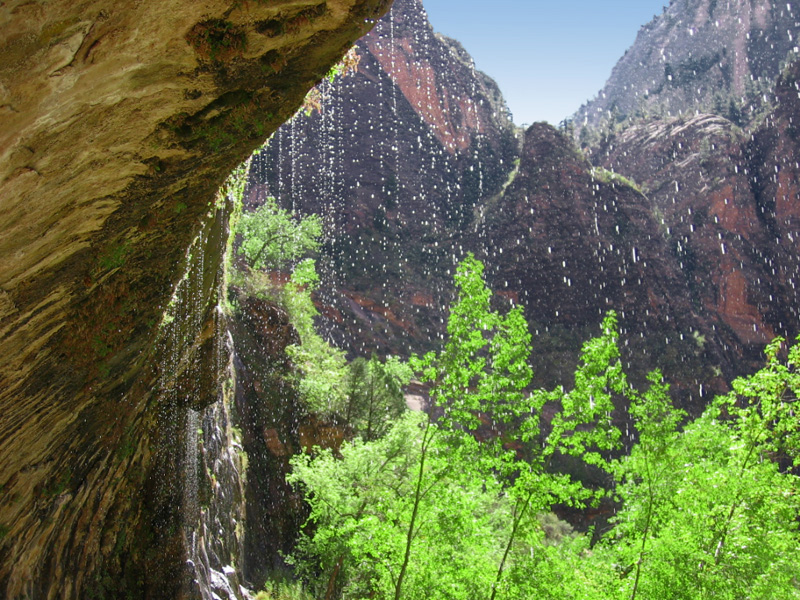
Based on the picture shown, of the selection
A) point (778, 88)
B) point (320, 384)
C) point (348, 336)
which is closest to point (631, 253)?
point (778, 88)

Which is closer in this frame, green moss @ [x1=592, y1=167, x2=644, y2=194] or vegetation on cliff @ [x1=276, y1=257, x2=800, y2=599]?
vegetation on cliff @ [x1=276, y1=257, x2=800, y2=599]

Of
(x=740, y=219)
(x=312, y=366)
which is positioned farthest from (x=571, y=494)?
(x=740, y=219)

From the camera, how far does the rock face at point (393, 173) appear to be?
192ft

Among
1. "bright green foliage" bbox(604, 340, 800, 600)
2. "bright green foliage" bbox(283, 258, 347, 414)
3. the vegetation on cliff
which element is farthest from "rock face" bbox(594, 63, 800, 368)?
the vegetation on cliff

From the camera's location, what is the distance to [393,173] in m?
70.6

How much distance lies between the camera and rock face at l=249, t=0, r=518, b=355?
58.4m

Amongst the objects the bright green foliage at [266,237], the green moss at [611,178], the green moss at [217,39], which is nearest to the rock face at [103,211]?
the green moss at [217,39]

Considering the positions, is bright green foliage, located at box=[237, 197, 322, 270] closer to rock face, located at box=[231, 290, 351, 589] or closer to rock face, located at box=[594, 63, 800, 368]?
rock face, located at box=[231, 290, 351, 589]

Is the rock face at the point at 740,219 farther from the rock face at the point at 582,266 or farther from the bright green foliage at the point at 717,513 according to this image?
the bright green foliage at the point at 717,513

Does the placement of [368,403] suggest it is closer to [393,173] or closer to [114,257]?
[114,257]

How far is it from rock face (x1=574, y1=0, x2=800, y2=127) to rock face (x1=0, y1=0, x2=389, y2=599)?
88747 mm

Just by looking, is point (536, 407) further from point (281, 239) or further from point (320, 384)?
point (281, 239)

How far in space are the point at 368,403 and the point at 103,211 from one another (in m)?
19.4

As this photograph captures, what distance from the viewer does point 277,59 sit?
4.81m
